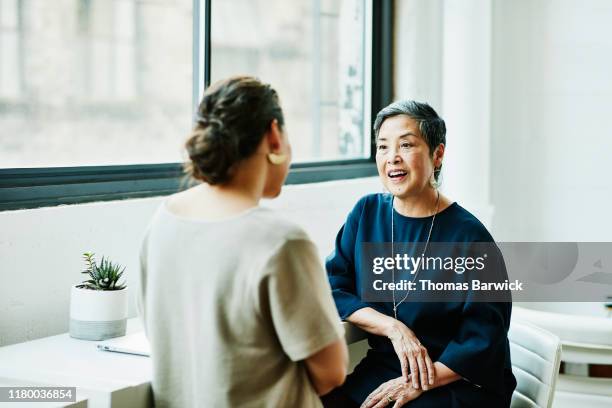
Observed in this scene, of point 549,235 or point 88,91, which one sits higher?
point 88,91

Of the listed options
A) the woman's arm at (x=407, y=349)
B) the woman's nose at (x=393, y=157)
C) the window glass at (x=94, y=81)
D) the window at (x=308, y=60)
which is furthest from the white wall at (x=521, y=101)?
the woman's arm at (x=407, y=349)

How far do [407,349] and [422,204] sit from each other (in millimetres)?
391

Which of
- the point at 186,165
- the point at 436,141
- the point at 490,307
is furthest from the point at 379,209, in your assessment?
the point at 186,165

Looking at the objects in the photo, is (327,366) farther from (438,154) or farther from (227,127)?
(438,154)

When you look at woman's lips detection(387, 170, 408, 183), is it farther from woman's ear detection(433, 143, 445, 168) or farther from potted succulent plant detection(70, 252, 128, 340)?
potted succulent plant detection(70, 252, 128, 340)

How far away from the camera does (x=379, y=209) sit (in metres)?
2.26

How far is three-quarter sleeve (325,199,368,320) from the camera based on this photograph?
2234 mm

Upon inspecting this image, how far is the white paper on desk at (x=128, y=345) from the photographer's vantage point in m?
1.89

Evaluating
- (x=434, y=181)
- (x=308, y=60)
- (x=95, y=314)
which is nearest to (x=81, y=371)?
(x=95, y=314)

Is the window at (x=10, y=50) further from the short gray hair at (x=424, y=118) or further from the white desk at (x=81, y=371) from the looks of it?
the short gray hair at (x=424, y=118)

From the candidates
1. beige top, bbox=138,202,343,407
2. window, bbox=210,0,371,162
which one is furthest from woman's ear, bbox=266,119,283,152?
window, bbox=210,0,371,162

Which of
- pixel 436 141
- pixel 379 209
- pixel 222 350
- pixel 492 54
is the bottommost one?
pixel 222 350

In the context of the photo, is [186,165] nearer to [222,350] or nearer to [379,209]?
[222,350]

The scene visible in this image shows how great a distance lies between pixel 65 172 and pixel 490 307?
47.9 inches
